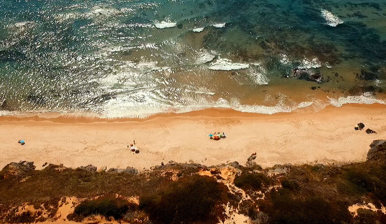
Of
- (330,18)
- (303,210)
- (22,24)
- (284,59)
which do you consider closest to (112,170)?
(303,210)

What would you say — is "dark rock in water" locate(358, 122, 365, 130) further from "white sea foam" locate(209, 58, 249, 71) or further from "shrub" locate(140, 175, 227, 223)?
"shrub" locate(140, 175, 227, 223)

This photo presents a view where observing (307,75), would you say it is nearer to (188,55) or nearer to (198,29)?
(188,55)

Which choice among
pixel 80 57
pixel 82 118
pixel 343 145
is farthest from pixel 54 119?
pixel 343 145

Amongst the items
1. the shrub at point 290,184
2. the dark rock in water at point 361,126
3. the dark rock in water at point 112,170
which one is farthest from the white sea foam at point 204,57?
Answer: the shrub at point 290,184

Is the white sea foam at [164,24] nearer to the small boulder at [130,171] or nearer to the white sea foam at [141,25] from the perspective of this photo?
the white sea foam at [141,25]

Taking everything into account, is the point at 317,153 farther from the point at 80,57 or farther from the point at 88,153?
the point at 80,57
